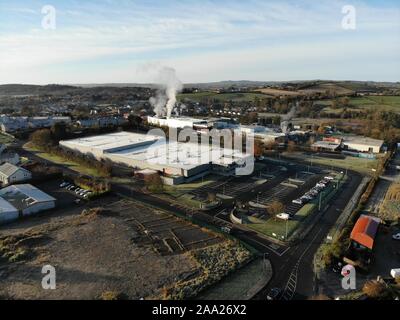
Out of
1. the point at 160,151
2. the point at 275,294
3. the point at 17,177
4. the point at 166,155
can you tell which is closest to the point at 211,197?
the point at 166,155

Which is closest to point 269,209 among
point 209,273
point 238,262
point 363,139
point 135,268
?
point 238,262

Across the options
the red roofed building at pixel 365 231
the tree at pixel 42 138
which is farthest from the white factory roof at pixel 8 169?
the red roofed building at pixel 365 231

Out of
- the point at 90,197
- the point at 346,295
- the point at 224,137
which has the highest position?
the point at 224,137

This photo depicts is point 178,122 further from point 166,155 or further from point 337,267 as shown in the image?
point 337,267

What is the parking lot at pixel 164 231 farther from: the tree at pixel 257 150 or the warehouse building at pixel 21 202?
the tree at pixel 257 150

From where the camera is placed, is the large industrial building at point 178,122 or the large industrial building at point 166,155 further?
the large industrial building at point 178,122

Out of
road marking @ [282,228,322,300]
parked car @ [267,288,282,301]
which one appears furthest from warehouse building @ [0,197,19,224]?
road marking @ [282,228,322,300]
